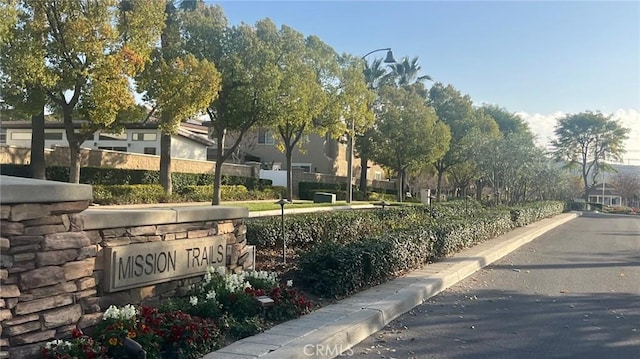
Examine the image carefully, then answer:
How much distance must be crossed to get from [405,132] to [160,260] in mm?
37240

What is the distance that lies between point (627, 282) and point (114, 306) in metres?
10.1

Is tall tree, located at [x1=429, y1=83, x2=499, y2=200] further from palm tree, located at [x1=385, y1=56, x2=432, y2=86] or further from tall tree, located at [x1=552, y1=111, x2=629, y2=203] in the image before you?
tall tree, located at [x1=552, y1=111, x2=629, y2=203]

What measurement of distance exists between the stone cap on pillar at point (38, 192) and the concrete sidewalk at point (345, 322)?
182 cm

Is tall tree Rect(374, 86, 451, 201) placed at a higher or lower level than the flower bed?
higher

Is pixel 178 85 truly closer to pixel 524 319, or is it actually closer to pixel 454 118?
pixel 524 319

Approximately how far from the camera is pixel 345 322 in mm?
6812

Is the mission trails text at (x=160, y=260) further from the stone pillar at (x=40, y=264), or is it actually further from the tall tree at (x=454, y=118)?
the tall tree at (x=454, y=118)

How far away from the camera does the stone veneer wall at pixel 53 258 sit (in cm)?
470

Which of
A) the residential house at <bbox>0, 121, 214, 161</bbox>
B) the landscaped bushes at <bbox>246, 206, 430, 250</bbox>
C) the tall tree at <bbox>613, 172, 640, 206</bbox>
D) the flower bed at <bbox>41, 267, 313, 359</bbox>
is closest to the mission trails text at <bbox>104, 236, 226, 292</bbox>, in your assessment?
the flower bed at <bbox>41, 267, 313, 359</bbox>

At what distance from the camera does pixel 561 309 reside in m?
8.84

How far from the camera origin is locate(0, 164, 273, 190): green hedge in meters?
24.9

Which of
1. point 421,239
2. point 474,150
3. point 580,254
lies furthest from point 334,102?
point 421,239

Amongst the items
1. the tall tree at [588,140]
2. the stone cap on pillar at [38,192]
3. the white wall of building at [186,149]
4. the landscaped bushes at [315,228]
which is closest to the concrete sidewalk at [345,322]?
the stone cap on pillar at [38,192]

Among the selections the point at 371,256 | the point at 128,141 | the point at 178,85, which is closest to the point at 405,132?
the point at 128,141
